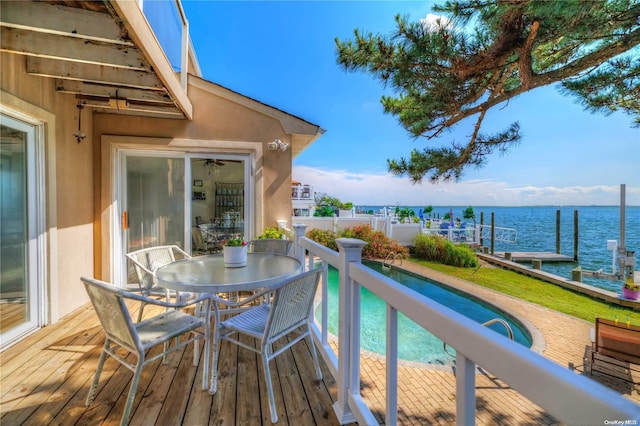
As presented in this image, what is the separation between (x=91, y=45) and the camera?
245 centimetres

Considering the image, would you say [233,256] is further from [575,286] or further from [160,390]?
[575,286]

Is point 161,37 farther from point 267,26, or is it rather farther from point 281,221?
point 267,26

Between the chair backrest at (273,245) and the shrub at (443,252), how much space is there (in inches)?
333

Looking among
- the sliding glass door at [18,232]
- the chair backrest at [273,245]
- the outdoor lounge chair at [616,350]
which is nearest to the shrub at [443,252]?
the outdoor lounge chair at [616,350]

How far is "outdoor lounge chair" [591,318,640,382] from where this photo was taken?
3.01 metres

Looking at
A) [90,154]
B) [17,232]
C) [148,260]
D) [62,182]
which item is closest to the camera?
[17,232]

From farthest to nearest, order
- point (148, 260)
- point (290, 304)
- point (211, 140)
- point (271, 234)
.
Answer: point (211, 140) < point (271, 234) < point (148, 260) < point (290, 304)

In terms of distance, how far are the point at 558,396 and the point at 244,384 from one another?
7.04ft

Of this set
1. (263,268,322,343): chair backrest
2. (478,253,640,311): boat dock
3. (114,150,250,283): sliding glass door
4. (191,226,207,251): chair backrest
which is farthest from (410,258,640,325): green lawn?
(191,226,207,251): chair backrest

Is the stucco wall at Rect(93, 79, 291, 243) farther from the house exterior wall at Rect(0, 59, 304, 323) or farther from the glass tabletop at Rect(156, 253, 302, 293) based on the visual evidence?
the glass tabletop at Rect(156, 253, 302, 293)

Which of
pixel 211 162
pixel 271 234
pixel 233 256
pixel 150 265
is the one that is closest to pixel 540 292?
pixel 271 234

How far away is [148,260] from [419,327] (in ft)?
15.5

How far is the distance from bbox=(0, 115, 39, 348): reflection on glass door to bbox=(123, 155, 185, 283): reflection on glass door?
4.63 feet

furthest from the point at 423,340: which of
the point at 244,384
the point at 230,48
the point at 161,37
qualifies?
the point at 230,48
